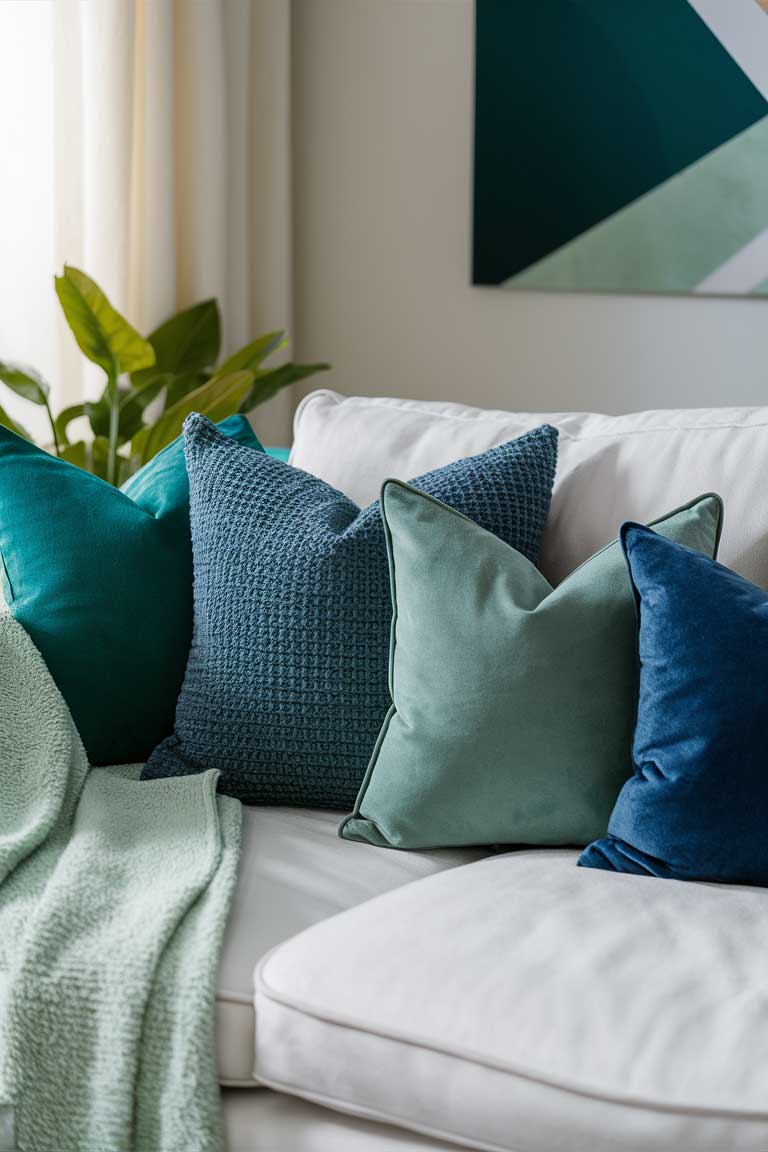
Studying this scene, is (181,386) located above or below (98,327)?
below

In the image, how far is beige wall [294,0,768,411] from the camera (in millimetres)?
2863

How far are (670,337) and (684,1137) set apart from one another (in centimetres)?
228

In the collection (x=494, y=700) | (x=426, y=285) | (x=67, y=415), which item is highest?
(x=426, y=285)

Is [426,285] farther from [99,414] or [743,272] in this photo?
[99,414]

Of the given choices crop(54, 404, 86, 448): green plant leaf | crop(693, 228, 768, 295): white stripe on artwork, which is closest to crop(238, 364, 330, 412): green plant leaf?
crop(54, 404, 86, 448): green plant leaf

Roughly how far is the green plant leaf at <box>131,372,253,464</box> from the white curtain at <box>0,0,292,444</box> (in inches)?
12.5

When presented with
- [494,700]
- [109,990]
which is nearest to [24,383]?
[494,700]

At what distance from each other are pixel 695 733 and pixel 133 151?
200 cm

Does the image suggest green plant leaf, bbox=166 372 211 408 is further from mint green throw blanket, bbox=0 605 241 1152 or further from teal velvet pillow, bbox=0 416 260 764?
mint green throw blanket, bbox=0 605 241 1152

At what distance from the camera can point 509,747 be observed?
118cm

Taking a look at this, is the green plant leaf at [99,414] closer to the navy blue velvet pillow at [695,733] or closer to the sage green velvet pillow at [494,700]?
the sage green velvet pillow at [494,700]

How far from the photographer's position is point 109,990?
3.17 ft

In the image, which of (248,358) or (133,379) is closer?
(133,379)

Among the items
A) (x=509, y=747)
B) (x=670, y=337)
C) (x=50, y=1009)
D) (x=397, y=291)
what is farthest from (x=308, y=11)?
(x=50, y=1009)
